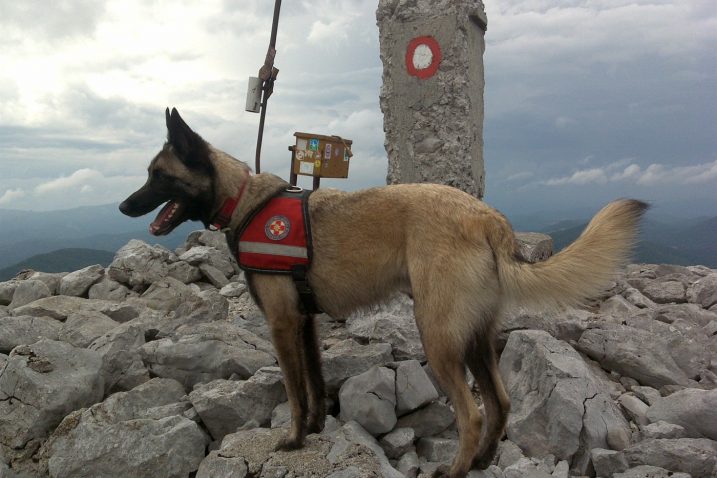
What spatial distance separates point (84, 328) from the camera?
21.6 feet

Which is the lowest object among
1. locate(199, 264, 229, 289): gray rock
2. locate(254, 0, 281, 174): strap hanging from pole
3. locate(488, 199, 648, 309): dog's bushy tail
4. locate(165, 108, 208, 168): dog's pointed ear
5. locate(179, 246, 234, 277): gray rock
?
locate(199, 264, 229, 289): gray rock

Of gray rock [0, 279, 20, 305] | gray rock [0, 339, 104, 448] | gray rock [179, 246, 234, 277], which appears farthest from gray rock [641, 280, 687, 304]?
gray rock [0, 279, 20, 305]

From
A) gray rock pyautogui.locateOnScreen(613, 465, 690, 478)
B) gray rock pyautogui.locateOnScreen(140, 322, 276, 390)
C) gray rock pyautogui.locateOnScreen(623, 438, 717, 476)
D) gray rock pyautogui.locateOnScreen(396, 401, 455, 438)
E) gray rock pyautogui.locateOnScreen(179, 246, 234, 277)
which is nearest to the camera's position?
gray rock pyautogui.locateOnScreen(613, 465, 690, 478)

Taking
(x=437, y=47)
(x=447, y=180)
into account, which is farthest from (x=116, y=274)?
(x=437, y=47)

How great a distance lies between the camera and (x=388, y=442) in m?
4.04

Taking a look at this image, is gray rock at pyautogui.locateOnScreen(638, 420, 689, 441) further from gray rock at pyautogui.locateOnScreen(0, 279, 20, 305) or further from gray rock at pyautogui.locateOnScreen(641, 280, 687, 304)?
gray rock at pyautogui.locateOnScreen(0, 279, 20, 305)

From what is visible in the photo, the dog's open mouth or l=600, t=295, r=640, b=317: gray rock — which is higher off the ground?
the dog's open mouth

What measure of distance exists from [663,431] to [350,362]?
254cm

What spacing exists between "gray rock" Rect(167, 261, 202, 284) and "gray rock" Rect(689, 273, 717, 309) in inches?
320

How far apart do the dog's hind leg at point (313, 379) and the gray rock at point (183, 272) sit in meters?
5.60

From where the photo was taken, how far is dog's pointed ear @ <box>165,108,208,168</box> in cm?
374

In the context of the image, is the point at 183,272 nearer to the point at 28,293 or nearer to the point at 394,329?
the point at 28,293

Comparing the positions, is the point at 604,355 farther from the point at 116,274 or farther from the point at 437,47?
→ the point at 116,274

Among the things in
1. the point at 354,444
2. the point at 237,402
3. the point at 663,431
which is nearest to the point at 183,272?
the point at 237,402
